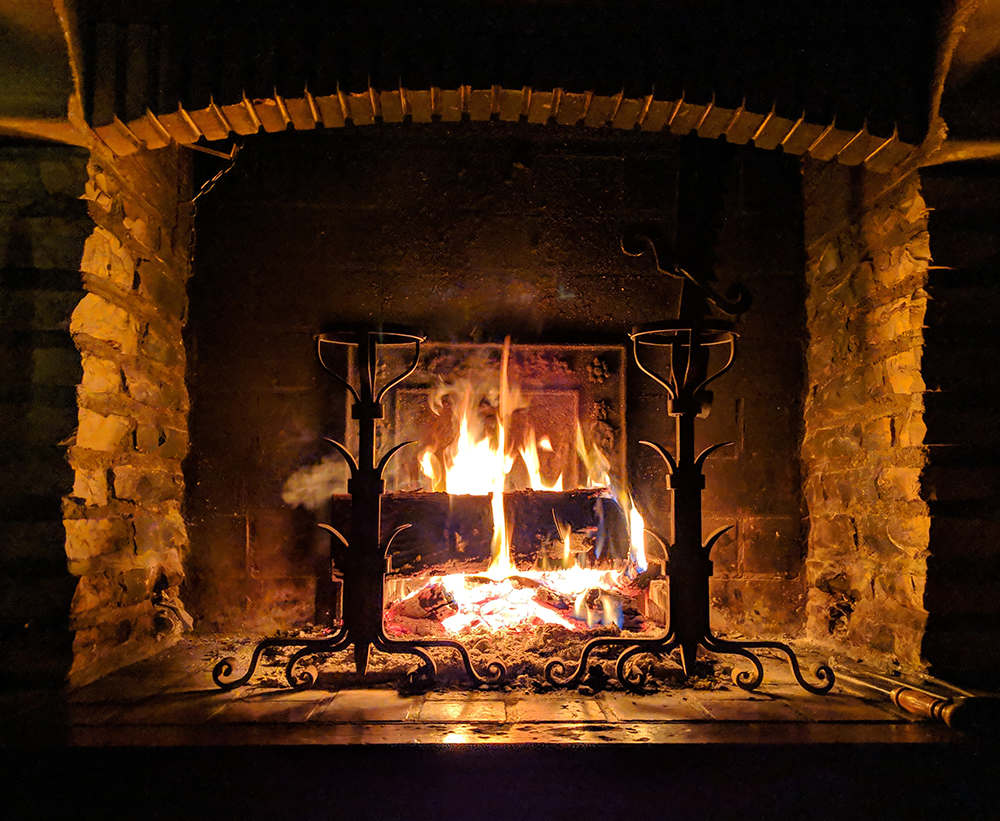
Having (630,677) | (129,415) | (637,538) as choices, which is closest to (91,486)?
(129,415)

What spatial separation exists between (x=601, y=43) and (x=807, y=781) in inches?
110

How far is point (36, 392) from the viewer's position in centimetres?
286

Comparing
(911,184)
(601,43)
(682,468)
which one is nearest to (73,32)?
(601,43)

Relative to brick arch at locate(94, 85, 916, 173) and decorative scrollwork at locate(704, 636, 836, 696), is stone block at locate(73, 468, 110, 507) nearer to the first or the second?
brick arch at locate(94, 85, 916, 173)

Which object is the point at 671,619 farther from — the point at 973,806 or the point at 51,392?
the point at 51,392

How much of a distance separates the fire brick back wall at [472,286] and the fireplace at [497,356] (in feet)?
0.04

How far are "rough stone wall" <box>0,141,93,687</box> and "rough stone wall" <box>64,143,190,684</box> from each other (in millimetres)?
51

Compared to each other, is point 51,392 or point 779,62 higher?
point 779,62

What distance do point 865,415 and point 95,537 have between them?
3538 millimetres

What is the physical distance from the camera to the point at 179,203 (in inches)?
154

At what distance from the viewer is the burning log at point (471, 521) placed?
11.5ft

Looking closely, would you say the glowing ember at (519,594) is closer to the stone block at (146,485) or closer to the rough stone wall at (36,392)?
the stone block at (146,485)

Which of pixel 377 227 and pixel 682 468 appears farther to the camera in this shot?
pixel 377 227

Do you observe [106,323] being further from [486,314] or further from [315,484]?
[486,314]
